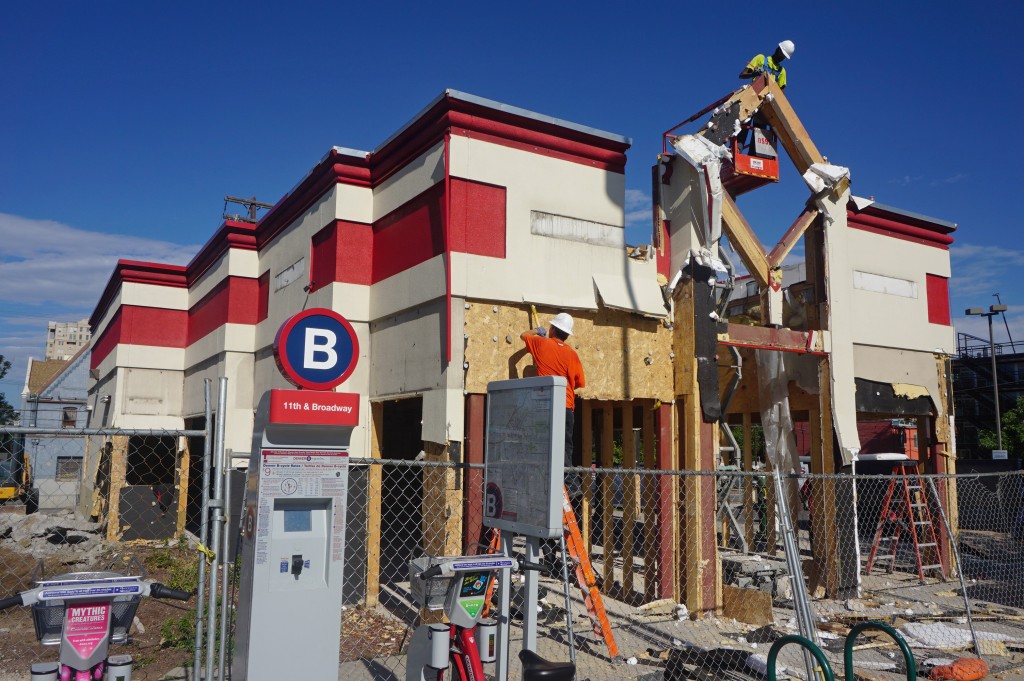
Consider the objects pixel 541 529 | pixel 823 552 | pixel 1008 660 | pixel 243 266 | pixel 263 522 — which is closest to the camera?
pixel 263 522

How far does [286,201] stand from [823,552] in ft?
35.2

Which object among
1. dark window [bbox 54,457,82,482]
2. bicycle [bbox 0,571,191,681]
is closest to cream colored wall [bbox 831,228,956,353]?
bicycle [bbox 0,571,191,681]

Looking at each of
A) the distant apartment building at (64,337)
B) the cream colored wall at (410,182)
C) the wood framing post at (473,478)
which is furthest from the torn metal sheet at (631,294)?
the distant apartment building at (64,337)

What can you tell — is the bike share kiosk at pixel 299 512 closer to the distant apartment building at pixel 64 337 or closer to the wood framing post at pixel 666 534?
the wood framing post at pixel 666 534

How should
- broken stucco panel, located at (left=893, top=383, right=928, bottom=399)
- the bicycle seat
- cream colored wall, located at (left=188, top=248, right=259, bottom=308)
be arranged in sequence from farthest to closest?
cream colored wall, located at (left=188, top=248, right=259, bottom=308) < broken stucco panel, located at (left=893, top=383, right=928, bottom=399) < the bicycle seat

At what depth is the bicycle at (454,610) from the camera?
4379mm

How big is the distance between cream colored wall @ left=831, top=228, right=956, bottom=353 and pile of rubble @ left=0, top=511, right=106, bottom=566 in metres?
14.9

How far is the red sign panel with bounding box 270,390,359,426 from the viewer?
14.0 ft

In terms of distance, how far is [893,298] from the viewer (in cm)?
1358

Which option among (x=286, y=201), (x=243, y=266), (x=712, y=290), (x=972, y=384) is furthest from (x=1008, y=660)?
(x=972, y=384)

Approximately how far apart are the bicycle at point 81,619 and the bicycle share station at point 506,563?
1.59m

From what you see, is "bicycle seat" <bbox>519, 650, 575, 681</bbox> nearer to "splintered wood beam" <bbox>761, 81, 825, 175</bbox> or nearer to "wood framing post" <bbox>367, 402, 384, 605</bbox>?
"wood framing post" <bbox>367, 402, 384, 605</bbox>

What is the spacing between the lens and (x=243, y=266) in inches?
591

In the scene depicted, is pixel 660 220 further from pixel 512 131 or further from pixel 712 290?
pixel 512 131
